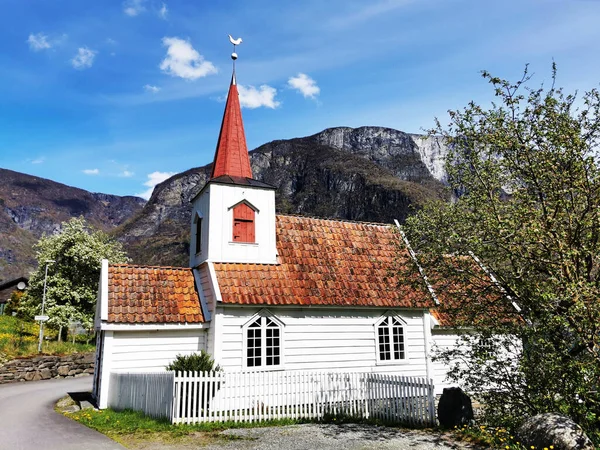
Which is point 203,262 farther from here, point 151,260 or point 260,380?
point 151,260

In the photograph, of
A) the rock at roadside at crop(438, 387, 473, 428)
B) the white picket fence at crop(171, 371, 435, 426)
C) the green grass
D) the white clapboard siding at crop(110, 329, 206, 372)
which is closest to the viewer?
the green grass

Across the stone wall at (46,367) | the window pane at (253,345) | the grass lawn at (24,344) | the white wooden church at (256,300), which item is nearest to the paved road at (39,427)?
the white wooden church at (256,300)

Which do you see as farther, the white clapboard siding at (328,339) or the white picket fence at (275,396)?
the white clapboard siding at (328,339)

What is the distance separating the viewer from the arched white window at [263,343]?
16.2m

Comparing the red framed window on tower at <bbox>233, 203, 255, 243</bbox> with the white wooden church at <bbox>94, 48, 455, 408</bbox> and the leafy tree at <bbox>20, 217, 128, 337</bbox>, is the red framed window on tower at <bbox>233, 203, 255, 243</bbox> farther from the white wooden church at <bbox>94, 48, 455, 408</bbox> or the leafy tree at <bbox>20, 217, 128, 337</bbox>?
the leafy tree at <bbox>20, 217, 128, 337</bbox>

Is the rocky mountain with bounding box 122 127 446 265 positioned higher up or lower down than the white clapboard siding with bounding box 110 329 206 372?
higher up

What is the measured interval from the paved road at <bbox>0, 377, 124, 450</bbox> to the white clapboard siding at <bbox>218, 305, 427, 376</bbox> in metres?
4.84

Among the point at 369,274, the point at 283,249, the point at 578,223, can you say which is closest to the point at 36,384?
the point at 283,249

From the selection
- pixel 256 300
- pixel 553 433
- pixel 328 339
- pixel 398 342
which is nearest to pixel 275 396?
pixel 256 300

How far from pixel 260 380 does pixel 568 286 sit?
28.9 ft

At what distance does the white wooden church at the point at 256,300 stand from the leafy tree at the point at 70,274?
66.2 ft

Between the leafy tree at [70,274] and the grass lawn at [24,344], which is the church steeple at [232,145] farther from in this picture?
the leafy tree at [70,274]

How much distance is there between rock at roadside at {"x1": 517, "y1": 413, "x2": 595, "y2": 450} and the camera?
7930 millimetres

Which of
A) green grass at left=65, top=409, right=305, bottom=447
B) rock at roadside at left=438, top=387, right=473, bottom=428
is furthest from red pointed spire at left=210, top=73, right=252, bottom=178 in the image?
rock at roadside at left=438, top=387, right=473, bottom=428
